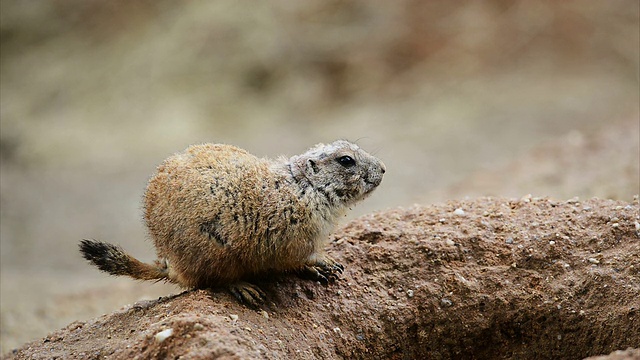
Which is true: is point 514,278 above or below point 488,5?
below

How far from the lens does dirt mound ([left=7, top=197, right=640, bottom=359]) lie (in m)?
4.02

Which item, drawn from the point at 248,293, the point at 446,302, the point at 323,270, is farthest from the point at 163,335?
the point at 446,302

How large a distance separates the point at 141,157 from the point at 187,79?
A: 2044mm

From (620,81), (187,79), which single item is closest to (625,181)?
(620,81)

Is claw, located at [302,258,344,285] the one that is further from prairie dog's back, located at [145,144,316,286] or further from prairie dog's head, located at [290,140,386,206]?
prairie dog's head, located at [290,140,386,206]

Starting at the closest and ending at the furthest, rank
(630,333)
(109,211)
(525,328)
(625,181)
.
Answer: (630,333) → (525,328) → (625,181) → (109,211)

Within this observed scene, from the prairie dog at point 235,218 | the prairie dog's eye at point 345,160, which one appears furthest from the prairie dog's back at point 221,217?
the prairie dog's eye at point 345,160

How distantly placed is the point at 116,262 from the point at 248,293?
2.53ft

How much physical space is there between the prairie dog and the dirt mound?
0.47 ft

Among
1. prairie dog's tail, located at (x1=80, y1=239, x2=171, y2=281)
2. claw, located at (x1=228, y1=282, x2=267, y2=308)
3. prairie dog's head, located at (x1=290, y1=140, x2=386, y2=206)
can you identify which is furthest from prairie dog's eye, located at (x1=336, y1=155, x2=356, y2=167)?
prairie dog's tail, located at (x1=80, y1=239, x2=171, y2=281)

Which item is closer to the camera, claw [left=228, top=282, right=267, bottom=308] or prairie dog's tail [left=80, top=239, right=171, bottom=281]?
claw [left=228, top=282, right=267, bottom=308]

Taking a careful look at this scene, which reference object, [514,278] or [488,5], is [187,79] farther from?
[514,278]

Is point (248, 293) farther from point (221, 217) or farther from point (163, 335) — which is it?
point (163, 335)

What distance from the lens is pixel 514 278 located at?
173 inches
